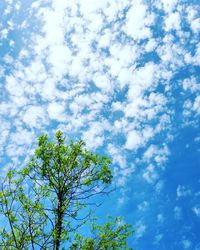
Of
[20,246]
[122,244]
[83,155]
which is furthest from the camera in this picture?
[83,155]

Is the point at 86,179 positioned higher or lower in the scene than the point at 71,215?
higher

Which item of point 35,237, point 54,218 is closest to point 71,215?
point 54,218

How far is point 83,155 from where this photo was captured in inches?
591

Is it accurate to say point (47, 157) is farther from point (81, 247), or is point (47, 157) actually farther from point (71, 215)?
point (81, 247)

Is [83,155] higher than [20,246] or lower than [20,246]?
higher

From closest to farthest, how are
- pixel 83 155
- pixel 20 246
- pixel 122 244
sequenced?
pixel 20 246
pixel 122 244
pixel 83 155

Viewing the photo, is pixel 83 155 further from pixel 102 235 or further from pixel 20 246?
pixel 20 246

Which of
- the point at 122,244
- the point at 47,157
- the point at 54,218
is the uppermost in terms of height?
the point at 47,157

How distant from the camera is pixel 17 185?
14289 mm

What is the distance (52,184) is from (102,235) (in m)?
2.43

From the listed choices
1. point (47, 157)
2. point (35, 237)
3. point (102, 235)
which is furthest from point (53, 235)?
point (47, 157)

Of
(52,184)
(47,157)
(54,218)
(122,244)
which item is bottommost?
(122,244)

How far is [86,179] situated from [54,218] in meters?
1.75

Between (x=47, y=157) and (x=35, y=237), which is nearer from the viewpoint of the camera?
(x=35, y=237)
